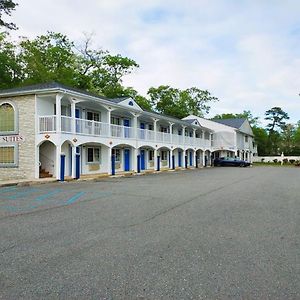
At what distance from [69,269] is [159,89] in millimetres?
59103

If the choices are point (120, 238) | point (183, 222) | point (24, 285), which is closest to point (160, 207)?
point (183, 222)

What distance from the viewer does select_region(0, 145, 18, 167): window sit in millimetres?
21803

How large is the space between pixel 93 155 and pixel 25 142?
6221 millimetres

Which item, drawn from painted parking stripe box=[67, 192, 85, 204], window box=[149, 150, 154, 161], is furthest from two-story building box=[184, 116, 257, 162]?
painted parking stripe box=[67, 192, 85, 204]

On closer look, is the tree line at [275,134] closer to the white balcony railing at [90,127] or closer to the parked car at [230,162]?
the parked car at [230,162]

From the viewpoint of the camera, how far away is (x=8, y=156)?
871 inches

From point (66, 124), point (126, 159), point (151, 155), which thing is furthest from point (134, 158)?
point (66, 124)

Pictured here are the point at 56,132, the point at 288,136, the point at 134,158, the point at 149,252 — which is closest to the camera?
the point at 149,252

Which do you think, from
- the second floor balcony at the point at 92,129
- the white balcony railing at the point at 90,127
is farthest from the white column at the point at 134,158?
the white balcony railing at the point at 90,127

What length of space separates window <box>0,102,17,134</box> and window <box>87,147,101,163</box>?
5936 millimetres

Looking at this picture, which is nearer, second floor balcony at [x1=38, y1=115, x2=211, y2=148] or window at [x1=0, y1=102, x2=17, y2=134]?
second floor balcony at [x1=38, y1=115, x2=211, y2=148]

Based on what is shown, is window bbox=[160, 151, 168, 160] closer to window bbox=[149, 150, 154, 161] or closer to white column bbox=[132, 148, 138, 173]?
window bbox=[149, 150, 154, 161]

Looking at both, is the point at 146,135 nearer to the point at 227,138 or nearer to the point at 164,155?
the point at 164,155

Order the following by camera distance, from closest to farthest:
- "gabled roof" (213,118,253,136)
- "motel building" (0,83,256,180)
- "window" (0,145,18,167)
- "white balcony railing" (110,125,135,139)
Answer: "motel building" (0,83,256,180)
"window" (0,145,18,167)
"white balcony railing" (110,125,135,139)
"gabled roof" (213,118,253,136)
